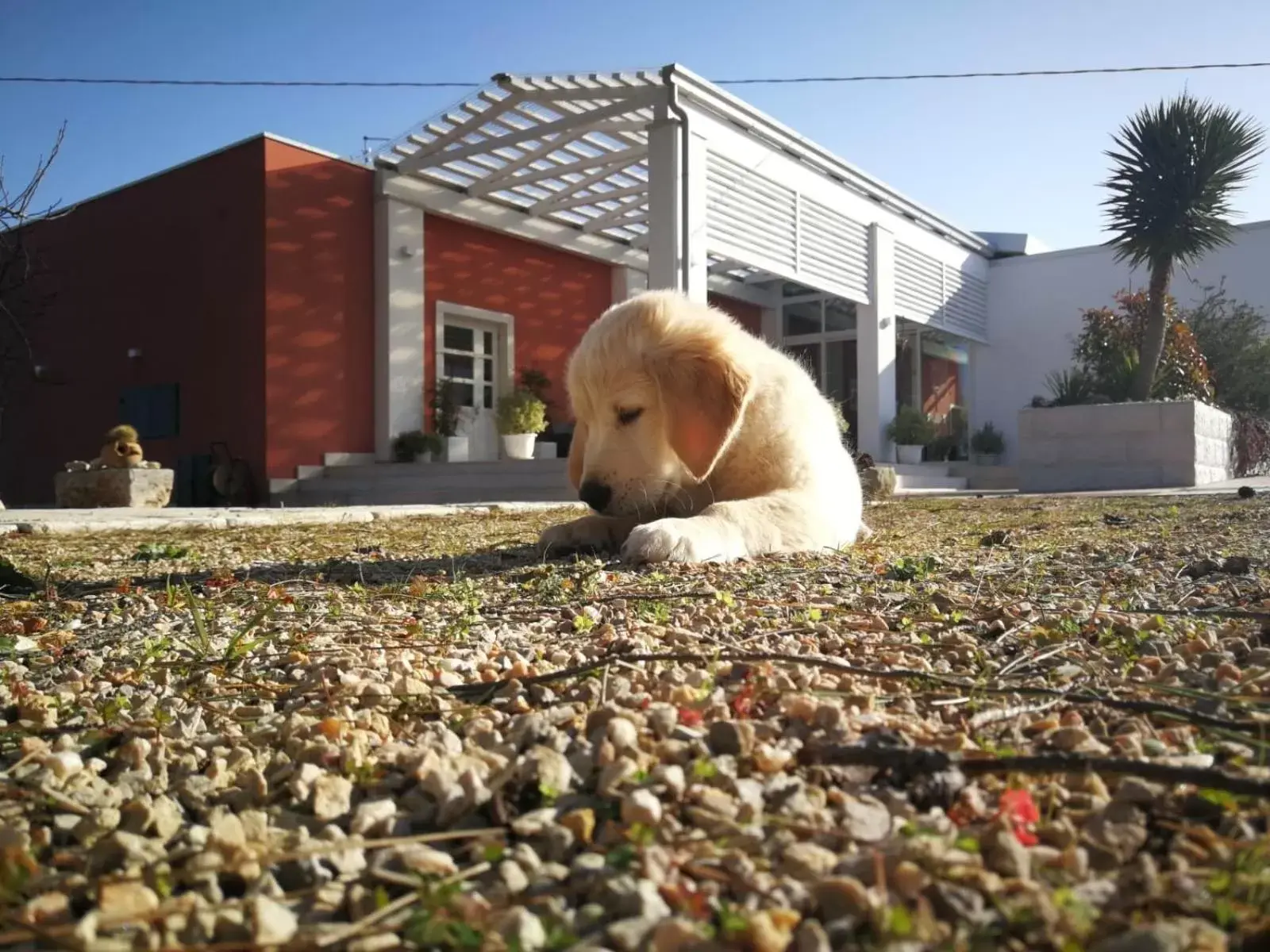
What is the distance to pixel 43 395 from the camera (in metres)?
14.9

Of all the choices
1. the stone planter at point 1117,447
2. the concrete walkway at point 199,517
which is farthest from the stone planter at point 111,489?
the stone planter at point 1117,447

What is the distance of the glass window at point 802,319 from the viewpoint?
2005cm

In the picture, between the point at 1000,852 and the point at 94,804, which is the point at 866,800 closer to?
the point at 1000,852

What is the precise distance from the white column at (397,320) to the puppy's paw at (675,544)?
10589mm

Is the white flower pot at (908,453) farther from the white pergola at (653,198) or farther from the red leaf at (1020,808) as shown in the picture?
the red leaf at (1020,808)

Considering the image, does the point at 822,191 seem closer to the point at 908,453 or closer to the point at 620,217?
the point at 620,217

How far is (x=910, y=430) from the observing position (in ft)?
53.7

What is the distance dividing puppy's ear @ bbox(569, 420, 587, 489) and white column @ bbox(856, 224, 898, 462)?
13.0m

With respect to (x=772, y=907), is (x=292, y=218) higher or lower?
higher

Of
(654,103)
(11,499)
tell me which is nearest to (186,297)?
(11,499)

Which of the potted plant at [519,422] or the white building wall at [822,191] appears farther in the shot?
the potted plant at [519,422]

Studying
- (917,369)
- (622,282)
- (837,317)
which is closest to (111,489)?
(622,282)

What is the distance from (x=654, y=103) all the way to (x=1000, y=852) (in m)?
11.5

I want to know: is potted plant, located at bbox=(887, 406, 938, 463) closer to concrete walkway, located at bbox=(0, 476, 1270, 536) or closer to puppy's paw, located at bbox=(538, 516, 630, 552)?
concrete walkway, located at bbox=(0, 476, 1270, 536)
